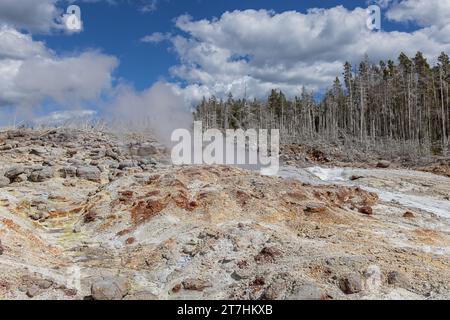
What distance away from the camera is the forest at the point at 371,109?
4712 cm

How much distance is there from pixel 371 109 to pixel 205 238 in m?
51.9

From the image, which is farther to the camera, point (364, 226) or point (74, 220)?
point (74, 220)

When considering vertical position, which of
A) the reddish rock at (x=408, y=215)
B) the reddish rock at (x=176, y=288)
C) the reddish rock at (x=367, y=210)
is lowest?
the reddish rock at (x=176, y=288)

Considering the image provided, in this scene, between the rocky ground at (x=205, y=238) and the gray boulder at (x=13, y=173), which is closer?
the rocky ground at (x=205, y=238)

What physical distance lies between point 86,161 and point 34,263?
1119cm

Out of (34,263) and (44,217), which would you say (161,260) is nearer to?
(34,263)

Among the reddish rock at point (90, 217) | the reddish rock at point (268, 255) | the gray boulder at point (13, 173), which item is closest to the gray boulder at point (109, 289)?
the reddish rock at point (268, 255)

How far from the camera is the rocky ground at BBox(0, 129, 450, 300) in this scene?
682 centimetres

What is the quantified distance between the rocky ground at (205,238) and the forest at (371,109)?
85.6 ft

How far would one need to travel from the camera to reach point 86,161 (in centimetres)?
1872

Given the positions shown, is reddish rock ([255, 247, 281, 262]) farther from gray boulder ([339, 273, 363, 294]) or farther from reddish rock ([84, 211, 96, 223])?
reddish rock ([84, 211, 96, 223])

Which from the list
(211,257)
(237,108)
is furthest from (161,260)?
(237,108)

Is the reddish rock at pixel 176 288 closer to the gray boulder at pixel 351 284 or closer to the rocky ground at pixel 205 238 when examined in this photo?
the rocky ground at pixel 205 238
